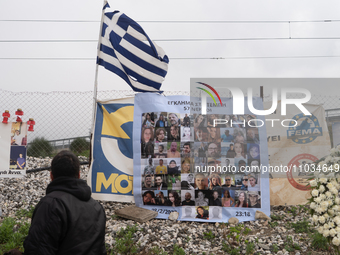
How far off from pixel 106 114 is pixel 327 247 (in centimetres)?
367

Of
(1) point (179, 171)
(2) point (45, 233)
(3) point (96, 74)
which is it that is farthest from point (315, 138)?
(2) point (45, 233)

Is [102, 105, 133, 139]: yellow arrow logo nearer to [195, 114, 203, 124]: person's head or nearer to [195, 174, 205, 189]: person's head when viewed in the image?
[195, 114, 203, 124]: person's head

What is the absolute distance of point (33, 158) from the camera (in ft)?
21.8

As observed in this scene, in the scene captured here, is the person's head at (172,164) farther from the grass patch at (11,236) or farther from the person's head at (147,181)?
the grass patch at (11,236)

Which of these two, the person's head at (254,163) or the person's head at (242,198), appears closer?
the person's head at (242,198)

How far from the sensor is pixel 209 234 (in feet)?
11.7

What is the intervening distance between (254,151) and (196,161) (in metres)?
0.94

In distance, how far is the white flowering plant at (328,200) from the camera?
2.80m

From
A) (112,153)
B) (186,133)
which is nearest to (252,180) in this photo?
(186,133)

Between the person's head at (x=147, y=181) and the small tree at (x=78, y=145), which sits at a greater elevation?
the small tree at (x=78, y=145)

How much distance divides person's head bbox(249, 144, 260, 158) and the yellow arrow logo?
205 cm

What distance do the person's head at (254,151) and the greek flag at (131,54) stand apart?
1.87 metres

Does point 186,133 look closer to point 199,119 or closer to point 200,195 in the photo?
point 199,119

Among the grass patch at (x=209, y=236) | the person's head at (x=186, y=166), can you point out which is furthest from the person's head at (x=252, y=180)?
the grass patch at (x=209, y=236)
